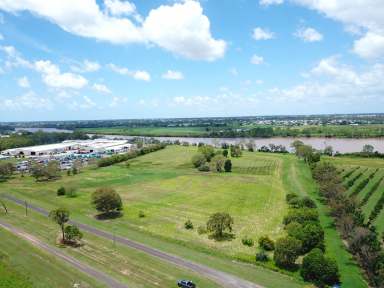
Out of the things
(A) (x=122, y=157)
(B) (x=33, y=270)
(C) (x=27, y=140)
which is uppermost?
(C) (x=27, y=140)

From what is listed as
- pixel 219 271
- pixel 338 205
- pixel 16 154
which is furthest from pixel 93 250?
pixel 16 154

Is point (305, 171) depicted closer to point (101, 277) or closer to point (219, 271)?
point (219, 271)

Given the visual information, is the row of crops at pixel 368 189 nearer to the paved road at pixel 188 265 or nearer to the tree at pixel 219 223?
the tree at pixel 219 223

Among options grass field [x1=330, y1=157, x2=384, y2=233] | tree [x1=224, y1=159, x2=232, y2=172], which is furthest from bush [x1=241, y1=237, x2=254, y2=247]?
tree [x1=224, y1=159, x2=232, y2=172]

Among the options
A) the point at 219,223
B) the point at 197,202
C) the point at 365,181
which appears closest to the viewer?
the point at 219,223

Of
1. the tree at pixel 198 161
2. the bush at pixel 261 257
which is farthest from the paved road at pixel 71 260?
the tree at pixel 198 161

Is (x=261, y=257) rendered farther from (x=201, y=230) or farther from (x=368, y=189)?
(x=368, y=189)

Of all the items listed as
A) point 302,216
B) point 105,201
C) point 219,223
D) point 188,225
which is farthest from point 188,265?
point 105,201
